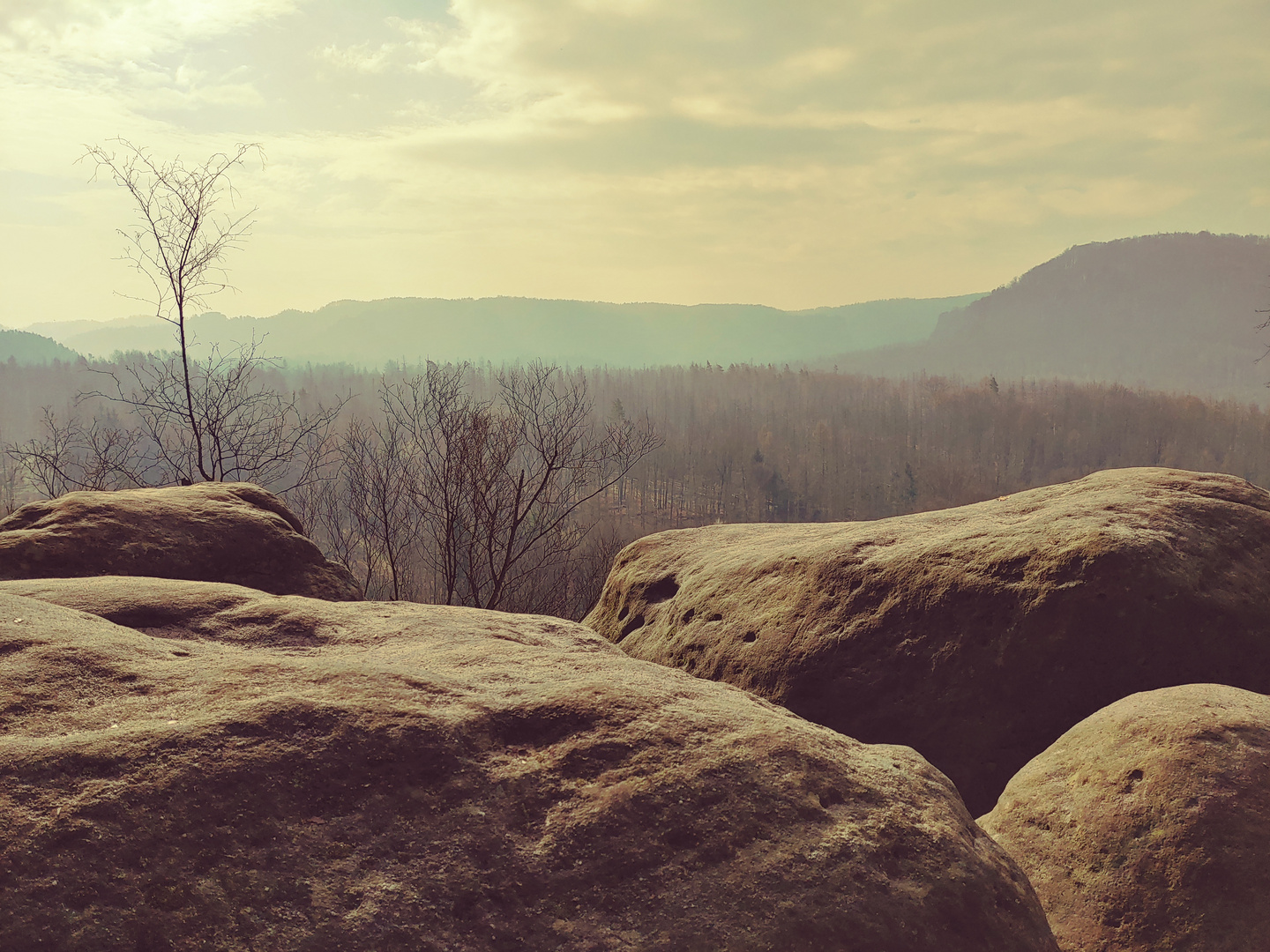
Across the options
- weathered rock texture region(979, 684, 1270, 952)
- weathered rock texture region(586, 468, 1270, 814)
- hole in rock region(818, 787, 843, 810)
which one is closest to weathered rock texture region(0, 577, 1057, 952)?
hole in rock region(818, 787, 843, 810)

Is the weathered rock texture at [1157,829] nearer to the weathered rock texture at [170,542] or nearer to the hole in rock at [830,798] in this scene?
the hole in rock at [830,798]

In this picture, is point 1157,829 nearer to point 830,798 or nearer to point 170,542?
point 830,798

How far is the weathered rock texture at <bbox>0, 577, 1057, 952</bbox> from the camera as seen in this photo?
73.9 inches

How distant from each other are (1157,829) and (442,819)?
8.66ft

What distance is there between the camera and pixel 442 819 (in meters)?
2.17

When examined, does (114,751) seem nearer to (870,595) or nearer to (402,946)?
(402,946)

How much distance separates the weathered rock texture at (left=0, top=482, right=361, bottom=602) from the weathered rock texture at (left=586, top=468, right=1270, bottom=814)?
3.08 m

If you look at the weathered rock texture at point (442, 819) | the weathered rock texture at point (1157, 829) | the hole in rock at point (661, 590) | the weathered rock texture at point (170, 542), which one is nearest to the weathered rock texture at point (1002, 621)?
the weathered rock texture at point (1157, 829)

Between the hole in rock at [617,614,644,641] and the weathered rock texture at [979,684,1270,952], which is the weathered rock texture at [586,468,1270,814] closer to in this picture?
the weathered rock texture at [979,684,1270,952]

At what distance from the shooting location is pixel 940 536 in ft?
17.1

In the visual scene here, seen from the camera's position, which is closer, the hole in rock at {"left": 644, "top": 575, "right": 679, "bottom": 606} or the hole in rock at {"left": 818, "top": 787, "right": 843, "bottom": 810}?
the hole in rock at {"left": 818, "top": 787, "right": 843, "bottom": 810}

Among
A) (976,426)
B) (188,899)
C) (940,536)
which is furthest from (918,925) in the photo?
(976,426)

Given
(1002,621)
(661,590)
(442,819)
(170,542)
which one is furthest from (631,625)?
(442,819)

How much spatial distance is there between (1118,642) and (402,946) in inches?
160
